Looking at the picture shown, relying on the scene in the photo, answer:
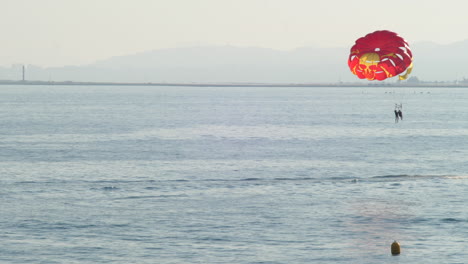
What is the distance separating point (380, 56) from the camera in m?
71.6

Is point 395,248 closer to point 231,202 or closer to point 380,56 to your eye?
point 231,202

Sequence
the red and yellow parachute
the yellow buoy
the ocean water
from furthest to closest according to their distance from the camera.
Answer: the red and yellow parachute, the ocean water, the yellow buoy

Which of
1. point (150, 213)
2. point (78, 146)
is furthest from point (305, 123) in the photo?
point (150, 213)

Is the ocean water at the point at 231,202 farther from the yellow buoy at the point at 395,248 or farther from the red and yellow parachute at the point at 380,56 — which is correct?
the red and yellow parachute at the point at 380,56

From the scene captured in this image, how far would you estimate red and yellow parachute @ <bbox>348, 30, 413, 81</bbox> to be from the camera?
70.6 m

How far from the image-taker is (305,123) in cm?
17088

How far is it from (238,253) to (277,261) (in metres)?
2.68

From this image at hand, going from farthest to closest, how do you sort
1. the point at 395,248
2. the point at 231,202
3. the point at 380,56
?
the point at 380,56, the point at 231,202, the point at 395,248

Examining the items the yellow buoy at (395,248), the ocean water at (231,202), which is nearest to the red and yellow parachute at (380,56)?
the ocean water at (231,202)

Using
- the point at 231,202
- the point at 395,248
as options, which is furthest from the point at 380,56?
the point at 395,248

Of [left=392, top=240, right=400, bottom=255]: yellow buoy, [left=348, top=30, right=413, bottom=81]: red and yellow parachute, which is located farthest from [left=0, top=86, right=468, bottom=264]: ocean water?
[left=348, top=30, right=413, bottom=81]: red and yellow parachute

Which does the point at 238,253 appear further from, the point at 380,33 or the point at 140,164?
the point at 140,164

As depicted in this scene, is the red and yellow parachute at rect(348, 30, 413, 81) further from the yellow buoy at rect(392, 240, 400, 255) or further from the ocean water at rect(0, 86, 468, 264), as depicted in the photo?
the yellow buoy at rect(392, 240, 400, 255)

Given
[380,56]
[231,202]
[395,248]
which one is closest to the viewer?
[395,248]
